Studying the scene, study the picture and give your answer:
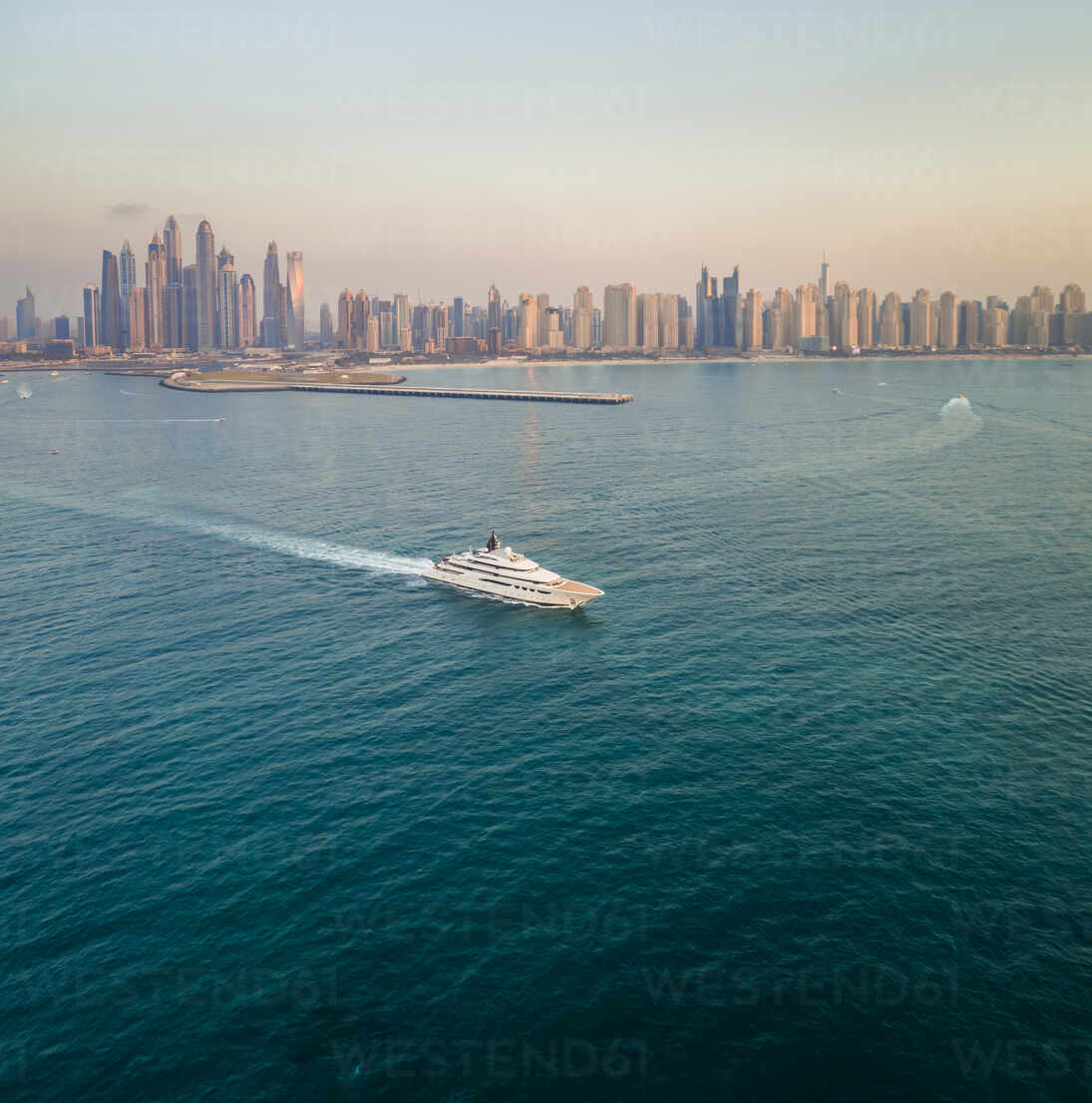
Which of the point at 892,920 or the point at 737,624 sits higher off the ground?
the point at 737,624

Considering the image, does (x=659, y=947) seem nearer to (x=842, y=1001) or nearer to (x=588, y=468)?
(x=842, y=1001)

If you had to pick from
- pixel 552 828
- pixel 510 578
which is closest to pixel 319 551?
pixel 510 578

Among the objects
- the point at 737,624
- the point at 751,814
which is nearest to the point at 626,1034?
the point at 751,814

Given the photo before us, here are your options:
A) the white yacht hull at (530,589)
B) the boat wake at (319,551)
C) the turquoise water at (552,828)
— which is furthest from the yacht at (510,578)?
the boat wake at (319,551)

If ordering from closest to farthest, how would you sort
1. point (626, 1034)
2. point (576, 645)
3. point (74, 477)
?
point (626, 1034) → point (576, 645) → point (74, 477)

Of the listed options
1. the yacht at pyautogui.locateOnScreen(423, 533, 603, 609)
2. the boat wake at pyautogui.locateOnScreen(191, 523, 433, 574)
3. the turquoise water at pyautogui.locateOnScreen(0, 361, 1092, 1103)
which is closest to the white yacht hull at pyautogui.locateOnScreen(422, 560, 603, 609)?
the yacht at pyautogui.locateOnScreen(423, 533, 603, 609)

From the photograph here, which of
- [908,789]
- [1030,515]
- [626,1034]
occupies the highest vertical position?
[1030,515]

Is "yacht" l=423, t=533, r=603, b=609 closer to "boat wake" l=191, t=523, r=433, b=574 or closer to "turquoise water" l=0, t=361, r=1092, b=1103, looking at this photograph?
"turquoise water" l=0, t=361, r=1092, b=1103
